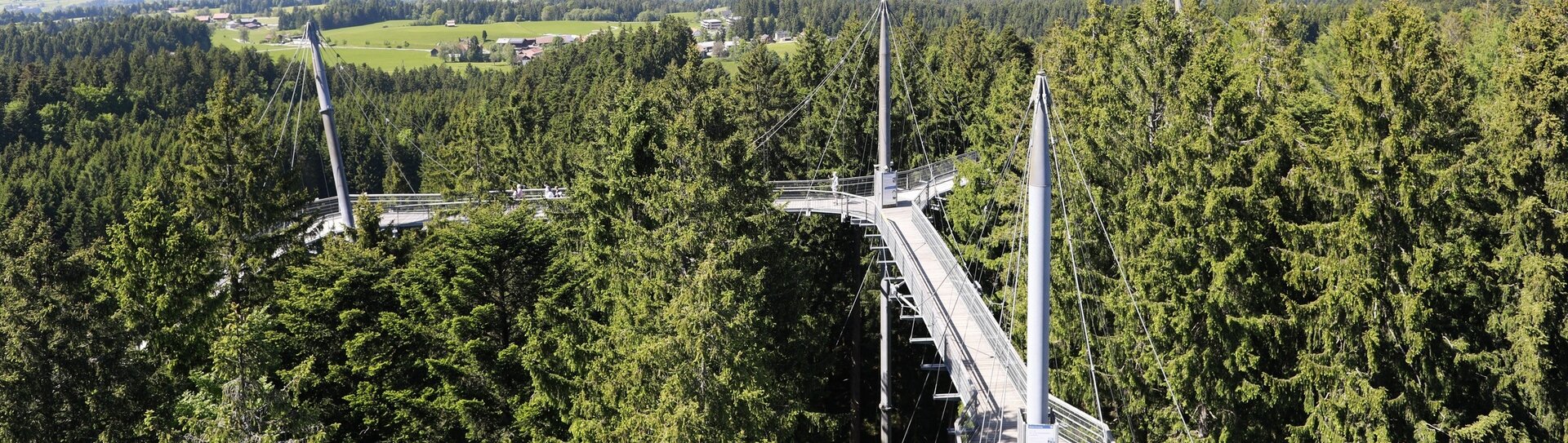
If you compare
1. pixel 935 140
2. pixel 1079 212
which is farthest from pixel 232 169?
pixel 935 140

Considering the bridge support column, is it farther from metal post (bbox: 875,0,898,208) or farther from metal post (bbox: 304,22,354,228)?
metal post (bbox: 304,22,354,228)

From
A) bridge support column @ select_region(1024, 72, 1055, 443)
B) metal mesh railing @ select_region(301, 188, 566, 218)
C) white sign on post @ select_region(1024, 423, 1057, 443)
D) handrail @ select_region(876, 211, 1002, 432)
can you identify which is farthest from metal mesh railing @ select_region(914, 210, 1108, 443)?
metal mesh railing @ select_region(301, 188, 566, 218)

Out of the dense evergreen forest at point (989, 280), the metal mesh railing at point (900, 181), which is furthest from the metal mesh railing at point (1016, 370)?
the metal mesh railing at point (900, 181)

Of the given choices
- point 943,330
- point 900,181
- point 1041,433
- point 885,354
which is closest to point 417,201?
point 900,181

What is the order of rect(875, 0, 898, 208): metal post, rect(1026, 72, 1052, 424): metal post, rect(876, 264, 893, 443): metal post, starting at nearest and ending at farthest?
rect(1026, 72, 1052, 424): metal post, rect(876, 264, 893, 443): metal post, rect(875, 0, 898, 208): metal post

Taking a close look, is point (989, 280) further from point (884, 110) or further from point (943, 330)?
point (943, 330)

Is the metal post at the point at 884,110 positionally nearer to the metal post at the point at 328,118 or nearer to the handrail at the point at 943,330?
the handrail at the point at 943,330
